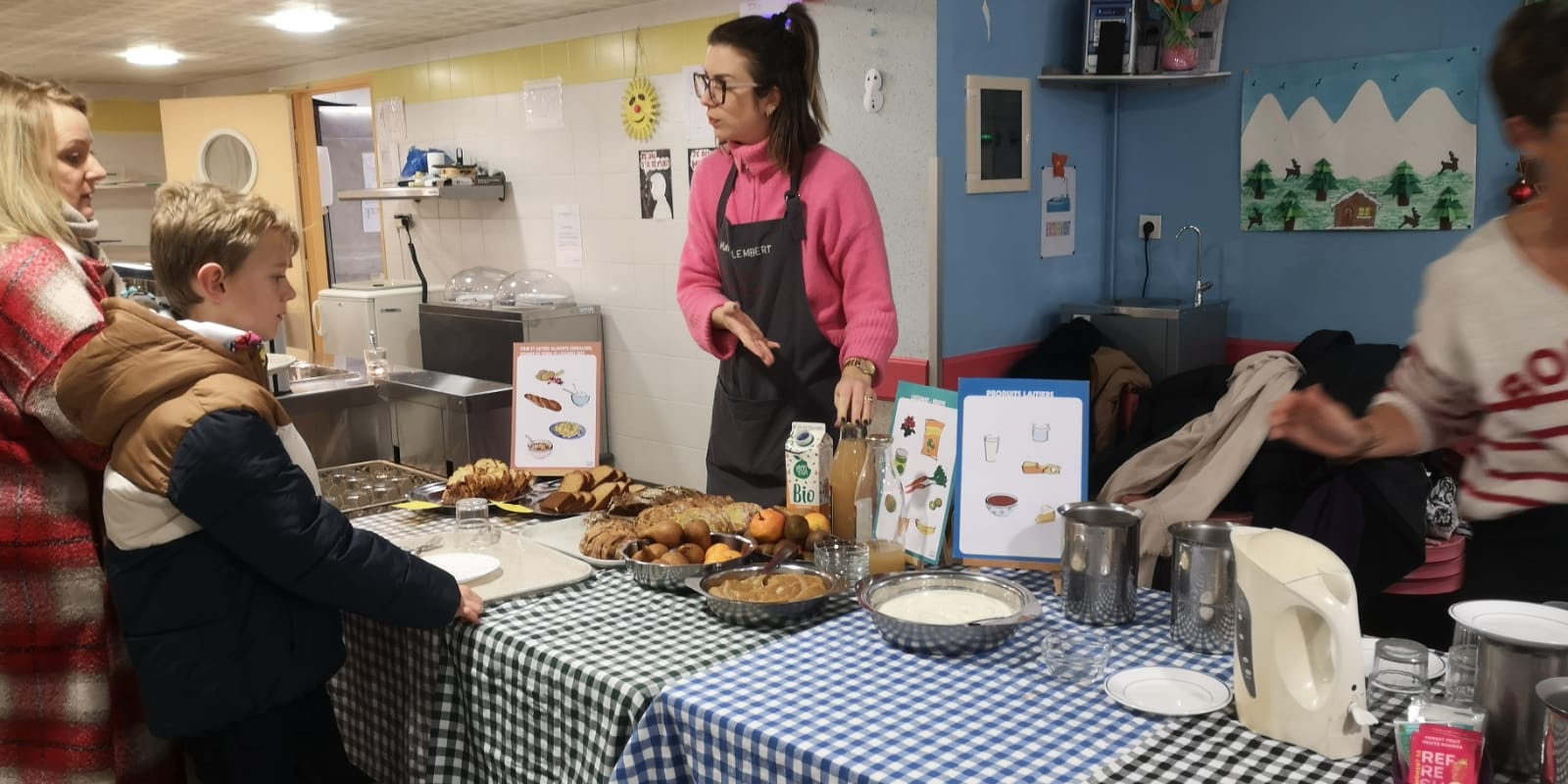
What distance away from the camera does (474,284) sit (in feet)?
22.3

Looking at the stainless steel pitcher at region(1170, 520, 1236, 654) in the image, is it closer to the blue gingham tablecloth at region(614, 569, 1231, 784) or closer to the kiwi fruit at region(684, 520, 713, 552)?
the blue gingham tablecloth at region(614, 569, 1231, 784)

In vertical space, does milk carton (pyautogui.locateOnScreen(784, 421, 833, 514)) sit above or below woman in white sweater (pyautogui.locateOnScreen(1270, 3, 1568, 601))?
below

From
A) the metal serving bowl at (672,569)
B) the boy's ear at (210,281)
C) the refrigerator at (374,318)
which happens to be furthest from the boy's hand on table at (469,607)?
the refrigerator at (374,318)

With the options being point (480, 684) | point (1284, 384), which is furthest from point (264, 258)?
point (1284, 384)

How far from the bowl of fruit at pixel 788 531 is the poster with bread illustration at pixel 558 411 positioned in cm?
81

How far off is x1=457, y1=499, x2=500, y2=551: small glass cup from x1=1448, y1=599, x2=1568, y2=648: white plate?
170 cm

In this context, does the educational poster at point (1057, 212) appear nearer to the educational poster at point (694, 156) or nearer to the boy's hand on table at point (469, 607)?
the educational poster at point (694, 156)

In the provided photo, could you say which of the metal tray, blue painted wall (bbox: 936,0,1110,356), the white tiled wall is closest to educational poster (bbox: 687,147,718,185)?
the white tiled wall

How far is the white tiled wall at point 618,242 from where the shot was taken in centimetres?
572

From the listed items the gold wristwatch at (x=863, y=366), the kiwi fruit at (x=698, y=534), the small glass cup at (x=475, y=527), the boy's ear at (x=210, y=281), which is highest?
the boy's ear at (x=210, y=281)

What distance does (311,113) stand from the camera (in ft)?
26.8

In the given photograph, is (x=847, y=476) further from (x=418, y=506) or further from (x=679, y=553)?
(x=418, y=506)

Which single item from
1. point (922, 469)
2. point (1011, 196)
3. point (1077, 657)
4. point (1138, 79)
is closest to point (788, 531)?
point (922, 469)

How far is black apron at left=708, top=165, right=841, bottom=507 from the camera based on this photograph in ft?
9.16
